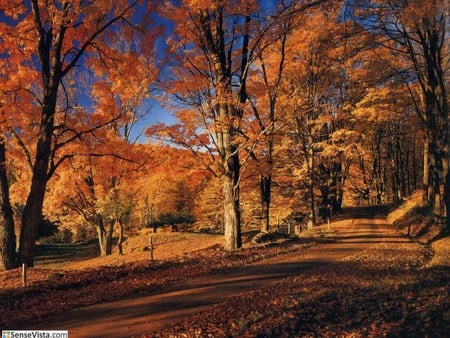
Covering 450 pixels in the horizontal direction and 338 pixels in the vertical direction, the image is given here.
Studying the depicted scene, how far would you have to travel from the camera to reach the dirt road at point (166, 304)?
6.50 metres

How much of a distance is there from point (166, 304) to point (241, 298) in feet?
5.04

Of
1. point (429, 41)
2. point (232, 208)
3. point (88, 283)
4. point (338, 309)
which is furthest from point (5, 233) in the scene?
point (429, 41)

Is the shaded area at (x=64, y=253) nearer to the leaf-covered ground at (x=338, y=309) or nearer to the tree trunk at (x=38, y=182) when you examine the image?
the tree trunk at (x=38, y=182)

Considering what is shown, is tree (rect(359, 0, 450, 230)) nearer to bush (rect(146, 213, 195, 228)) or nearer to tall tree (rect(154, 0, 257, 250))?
tall tree (rect(154, 0, 257, 250))

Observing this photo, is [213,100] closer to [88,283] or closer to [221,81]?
[221,81]

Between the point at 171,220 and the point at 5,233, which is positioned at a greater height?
the point at 5,233

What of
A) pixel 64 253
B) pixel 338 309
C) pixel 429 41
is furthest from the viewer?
pixel 64 253

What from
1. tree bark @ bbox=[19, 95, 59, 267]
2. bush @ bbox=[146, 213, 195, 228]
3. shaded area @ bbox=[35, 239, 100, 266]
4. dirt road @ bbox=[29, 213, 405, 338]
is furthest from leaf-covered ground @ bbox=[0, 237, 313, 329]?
bush @ bbox=[146, 213, 195, 228]

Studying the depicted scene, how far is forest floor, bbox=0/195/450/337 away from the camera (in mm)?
6043

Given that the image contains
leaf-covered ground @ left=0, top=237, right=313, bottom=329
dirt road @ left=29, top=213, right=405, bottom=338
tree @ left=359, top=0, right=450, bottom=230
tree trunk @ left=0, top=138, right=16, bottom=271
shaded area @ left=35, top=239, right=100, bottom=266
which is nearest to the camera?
dirt road @ left=29, top=213, right=405, bottom=338

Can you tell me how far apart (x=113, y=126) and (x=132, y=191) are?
5.24 meters

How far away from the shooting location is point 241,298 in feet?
26.8

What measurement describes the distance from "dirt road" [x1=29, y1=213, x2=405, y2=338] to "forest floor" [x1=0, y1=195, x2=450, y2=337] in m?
0.02

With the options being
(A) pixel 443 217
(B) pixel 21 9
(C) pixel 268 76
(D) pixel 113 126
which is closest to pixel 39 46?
(B) pixel 21 9
